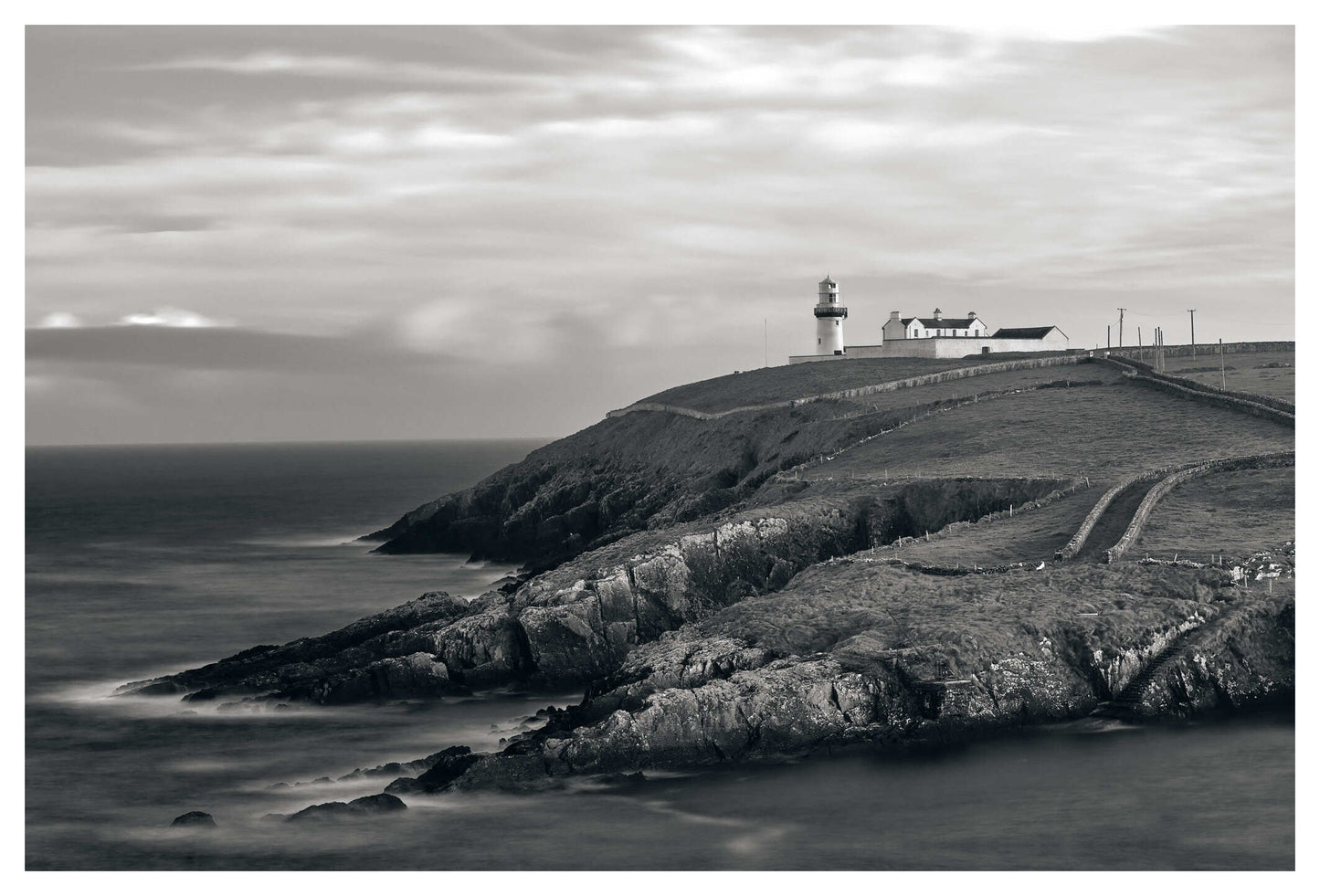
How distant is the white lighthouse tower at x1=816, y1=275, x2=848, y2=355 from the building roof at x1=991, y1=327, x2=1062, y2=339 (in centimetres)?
1103

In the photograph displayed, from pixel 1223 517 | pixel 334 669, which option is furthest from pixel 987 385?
pixel 334 669

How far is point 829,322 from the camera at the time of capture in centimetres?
10581

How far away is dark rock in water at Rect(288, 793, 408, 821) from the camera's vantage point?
100 ft

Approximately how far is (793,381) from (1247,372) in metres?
26.5

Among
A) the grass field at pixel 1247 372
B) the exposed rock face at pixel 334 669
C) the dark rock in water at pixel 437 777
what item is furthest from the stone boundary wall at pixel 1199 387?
the dark rock in water at pixel 437 777

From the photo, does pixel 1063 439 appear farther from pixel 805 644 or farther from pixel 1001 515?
pixel 805 644

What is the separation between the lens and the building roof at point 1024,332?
349ft

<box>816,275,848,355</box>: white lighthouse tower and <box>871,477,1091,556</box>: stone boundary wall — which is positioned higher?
<box>816,275,848,355</box>: white lighthouse tower

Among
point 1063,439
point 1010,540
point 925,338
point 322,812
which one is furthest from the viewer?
point 925,338

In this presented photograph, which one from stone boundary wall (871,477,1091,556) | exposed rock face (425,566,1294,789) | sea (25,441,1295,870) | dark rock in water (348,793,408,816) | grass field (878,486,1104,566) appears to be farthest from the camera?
stone boundary wall (871,477,1091,556)

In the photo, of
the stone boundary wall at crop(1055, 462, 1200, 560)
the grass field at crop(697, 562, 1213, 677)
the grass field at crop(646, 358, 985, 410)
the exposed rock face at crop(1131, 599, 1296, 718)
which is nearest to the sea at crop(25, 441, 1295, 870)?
the exposed rock face at crop(1131, 599, 1296, 718)

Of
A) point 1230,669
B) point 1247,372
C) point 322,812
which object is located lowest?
point 322,812

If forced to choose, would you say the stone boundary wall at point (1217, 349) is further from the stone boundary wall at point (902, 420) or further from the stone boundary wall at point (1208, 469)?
the stone boundary wall at point (1208, 469)

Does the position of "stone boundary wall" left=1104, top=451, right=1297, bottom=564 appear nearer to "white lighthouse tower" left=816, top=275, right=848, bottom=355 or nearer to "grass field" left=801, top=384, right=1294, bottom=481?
"grass field" left=801, top=384, right=1294, bottom=481
